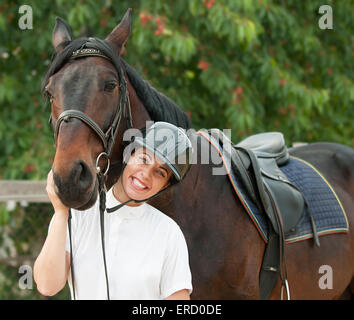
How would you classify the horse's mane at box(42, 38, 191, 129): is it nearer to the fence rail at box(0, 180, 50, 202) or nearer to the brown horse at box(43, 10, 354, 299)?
the brown horse at box(43, 10, 354, 299)

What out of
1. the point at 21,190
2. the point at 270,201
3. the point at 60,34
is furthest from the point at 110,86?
the point at 21,190

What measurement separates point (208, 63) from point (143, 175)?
3322 millimetres

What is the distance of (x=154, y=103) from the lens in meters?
2.18

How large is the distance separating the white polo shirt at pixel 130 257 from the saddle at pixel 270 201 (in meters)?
0.96

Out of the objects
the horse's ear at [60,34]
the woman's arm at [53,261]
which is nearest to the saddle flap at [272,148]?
the horse's ear at [60,34]

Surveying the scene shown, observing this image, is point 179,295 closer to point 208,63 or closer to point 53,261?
point 53,261

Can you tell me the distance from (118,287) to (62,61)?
0.95 meters

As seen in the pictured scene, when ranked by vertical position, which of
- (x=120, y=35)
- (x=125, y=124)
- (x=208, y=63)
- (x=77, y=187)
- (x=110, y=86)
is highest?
(x=208, y=63)

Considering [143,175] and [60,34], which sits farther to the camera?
[60,34]

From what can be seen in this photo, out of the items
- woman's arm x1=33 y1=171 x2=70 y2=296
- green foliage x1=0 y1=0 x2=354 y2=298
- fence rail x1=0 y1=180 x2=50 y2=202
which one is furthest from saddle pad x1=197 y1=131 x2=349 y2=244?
fence rail x1=0 y1=180 x2=50 y2=202

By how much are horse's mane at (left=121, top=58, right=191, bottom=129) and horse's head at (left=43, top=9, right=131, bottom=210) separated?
151 mm

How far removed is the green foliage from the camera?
4312mm

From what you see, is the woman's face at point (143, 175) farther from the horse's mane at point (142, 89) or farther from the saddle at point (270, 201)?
the saddle at point (270, 201)

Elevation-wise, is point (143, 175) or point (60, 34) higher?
point (60, 34)
